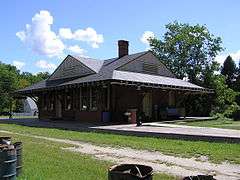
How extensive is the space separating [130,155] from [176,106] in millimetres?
19678

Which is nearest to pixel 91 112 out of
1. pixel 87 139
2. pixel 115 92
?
pixel 115 92

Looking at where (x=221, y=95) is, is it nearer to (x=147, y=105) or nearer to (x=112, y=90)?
(x=147, y=105)

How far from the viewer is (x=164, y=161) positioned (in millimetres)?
10273

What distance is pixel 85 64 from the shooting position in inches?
1161

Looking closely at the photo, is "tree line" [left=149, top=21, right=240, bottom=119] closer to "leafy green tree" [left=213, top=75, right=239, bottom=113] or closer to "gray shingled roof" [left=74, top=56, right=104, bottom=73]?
"leafy green tree" [left=213, top=75, right=239, bottom=113]

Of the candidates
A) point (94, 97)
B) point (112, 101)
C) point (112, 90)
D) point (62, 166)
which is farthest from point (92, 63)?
point (62, 166)

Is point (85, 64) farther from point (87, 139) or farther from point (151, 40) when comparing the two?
point (151, 40)

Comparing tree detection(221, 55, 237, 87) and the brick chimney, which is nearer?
the brick chimney

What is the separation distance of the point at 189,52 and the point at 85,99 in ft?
83.4

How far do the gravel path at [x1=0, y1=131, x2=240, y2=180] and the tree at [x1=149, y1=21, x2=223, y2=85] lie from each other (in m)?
35.8

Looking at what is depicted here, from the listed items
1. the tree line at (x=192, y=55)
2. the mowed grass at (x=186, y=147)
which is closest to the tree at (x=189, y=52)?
the tree line at (x=192, y=55)

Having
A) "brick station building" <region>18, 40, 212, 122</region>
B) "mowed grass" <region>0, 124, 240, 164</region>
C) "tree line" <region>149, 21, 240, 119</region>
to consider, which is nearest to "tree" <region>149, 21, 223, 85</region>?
"tree line" <region>149, 21, 240, 119</region>

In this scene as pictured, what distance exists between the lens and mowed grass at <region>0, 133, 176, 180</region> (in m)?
7.88

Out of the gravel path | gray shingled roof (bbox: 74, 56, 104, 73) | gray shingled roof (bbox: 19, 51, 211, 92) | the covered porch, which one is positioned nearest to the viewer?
the gravel path
